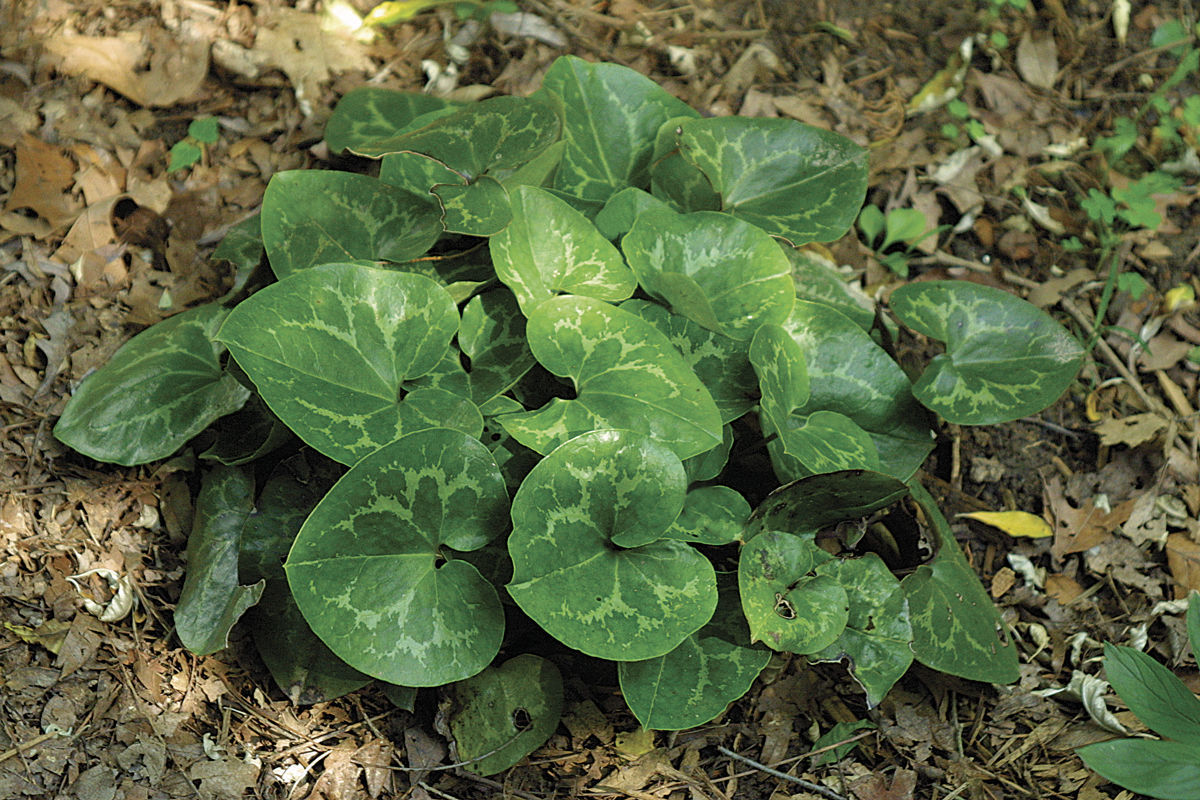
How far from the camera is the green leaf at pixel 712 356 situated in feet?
5.97

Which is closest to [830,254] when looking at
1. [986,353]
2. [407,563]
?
[986,353]

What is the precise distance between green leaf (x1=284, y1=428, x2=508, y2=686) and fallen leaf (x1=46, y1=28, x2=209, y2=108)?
61.3 inches

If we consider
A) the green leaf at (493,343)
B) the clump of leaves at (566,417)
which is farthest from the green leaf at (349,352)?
the green leaf at (493,343)

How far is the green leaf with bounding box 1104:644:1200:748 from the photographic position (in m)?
1.48

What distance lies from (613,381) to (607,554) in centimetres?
32

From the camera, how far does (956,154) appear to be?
270cm

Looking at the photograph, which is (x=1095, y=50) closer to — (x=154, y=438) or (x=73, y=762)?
(x=154, y=438)

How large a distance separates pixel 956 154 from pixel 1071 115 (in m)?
0.48

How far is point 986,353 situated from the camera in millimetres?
1974

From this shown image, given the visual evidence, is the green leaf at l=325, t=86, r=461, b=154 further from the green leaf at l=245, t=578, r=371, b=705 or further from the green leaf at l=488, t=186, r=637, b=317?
the green leaf at l=245, t=578, r=371, b=705

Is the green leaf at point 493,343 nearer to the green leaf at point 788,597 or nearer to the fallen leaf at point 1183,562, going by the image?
the green leaf at point 788,597

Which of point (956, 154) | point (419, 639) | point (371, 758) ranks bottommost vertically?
point (371, 758)

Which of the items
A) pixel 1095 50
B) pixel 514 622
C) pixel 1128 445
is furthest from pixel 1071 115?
pixel 514 622

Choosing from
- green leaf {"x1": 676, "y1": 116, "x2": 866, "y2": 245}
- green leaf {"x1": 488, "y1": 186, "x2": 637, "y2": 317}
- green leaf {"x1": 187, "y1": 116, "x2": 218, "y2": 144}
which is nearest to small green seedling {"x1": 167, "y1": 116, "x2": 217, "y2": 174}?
green leaf {"x1": 187, "y1": 116, "x2": 218, "y2": 144}
